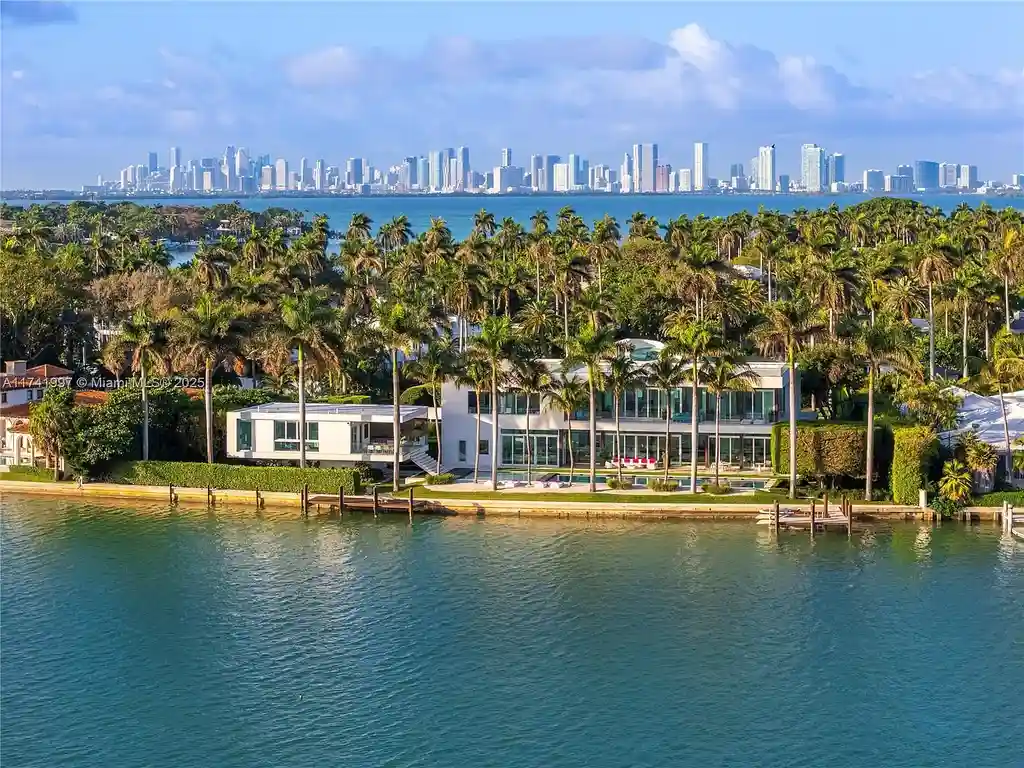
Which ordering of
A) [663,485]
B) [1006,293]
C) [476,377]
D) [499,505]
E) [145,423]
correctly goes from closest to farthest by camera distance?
1. [499,505]
2. [663,485]
3. [476,377]
4. [145,423]
5. [1006,293]

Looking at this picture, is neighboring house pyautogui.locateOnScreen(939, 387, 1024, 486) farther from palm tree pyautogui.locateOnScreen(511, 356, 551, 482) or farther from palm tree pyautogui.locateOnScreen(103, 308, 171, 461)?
palm tree pyautogui.locateOnScreen(103, 308, 171, 461)

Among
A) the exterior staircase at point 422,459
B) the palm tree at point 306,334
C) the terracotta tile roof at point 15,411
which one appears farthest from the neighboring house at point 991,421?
the terracotta tile roof at point 15,411

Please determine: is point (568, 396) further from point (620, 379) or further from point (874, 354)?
point (874, 354)

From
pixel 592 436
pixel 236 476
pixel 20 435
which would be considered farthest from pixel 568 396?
pixel 20 435

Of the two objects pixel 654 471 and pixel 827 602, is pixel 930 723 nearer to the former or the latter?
pixel 827 602

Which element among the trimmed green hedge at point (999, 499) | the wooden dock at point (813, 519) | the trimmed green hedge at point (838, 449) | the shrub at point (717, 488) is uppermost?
the trimmed green hedge at point (838, 449)

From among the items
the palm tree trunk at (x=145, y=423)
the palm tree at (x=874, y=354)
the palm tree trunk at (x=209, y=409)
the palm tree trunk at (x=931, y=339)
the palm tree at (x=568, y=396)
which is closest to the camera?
the palm tree at (x=874, y=354)

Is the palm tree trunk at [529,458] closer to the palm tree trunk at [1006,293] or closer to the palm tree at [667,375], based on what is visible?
the palm tree at [667,375]
